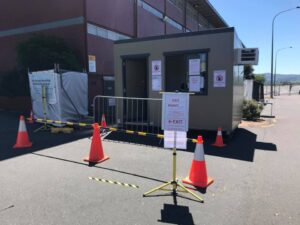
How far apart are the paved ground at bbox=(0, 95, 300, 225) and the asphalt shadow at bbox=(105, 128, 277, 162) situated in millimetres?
49

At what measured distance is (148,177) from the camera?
5031 mm

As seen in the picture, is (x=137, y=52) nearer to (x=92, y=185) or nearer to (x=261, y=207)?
(x=92, y=185)

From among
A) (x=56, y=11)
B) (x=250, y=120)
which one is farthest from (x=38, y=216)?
(x=56, y=11)

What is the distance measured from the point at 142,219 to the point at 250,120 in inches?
424

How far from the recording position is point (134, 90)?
11055 millimetres

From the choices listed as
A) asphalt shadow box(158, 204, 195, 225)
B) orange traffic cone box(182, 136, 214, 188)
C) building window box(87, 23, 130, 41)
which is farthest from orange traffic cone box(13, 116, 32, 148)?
building window box(87, 23, 130, 41)

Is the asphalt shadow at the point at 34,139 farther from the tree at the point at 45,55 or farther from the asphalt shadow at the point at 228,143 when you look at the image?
the tree at the point at 45,55

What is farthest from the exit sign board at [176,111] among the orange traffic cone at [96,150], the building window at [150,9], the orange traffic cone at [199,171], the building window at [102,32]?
the building window at [150,9]

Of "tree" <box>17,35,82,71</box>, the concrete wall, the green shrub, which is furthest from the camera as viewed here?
"tree" <box>17,35,82,71</box>

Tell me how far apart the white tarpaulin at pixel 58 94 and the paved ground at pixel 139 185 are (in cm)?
263

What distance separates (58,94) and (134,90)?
3.05 m

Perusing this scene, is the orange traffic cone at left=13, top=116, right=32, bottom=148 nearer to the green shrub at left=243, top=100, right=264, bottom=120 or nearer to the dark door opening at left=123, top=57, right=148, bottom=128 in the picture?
the dark door opening at left=123, top=57, right=148, bottom=128

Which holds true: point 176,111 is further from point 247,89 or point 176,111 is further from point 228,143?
point 247,89

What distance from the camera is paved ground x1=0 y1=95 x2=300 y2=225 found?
140 inches
